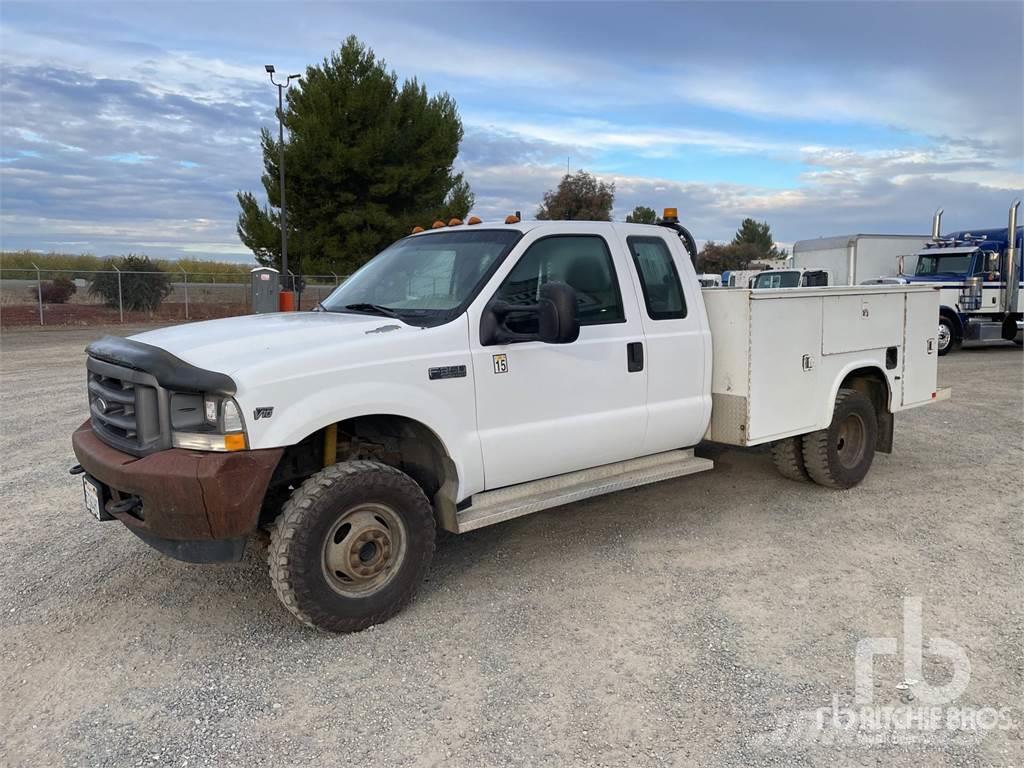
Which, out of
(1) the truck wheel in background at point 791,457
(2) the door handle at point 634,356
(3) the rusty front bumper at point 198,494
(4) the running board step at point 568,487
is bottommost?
(1) the truck wheel in background at point 791,457

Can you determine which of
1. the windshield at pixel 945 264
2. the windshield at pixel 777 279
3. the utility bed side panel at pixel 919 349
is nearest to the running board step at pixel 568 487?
the utility bed side panel at pixel 919 349

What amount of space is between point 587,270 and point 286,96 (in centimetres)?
2797

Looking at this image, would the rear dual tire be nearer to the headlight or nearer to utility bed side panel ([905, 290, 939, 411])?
utility bed side panel ([905, 290, 939, 411])

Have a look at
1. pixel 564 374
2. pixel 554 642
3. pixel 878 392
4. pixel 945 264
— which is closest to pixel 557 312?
pixel 564 374

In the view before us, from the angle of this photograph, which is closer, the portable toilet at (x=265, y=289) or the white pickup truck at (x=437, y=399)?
the white pickup truck at (x=437, y=399)

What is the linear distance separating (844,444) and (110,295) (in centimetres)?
2867

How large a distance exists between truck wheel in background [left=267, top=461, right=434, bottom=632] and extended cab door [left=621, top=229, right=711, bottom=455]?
1.78 m

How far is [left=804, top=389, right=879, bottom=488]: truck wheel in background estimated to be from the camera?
6.19 metres

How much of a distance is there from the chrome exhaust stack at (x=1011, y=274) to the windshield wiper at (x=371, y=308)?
754 inches

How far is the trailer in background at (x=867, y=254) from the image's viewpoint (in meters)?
21.9

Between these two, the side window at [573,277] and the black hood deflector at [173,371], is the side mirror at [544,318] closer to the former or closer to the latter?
the side window at [573,277]

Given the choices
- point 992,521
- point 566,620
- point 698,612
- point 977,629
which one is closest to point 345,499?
point 566,620

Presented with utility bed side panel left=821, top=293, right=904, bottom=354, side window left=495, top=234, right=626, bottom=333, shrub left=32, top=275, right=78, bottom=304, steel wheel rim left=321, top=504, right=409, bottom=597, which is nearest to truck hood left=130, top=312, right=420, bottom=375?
side window left=495, top=234, right=626, bottom=333

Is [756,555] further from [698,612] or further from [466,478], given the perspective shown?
[466,478]
